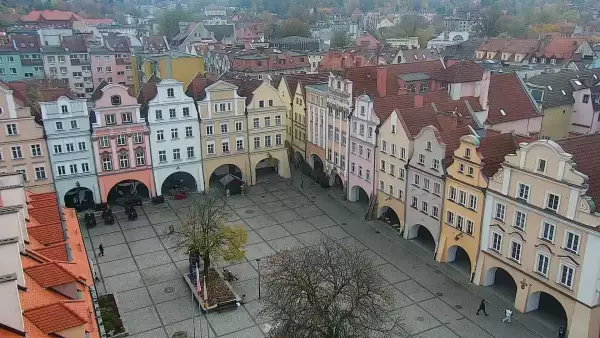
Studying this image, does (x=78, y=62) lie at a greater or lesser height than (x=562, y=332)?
greater

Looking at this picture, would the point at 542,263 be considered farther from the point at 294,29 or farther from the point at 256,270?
the point at 294,29

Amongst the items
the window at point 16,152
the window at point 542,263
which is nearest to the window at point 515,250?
the window at point 542,263

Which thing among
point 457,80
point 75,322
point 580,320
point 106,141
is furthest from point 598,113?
point 75,322

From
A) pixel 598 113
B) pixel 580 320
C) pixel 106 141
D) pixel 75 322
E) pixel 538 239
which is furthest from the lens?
pixel 598 113

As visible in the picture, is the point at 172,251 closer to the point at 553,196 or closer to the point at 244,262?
the point at 244,262

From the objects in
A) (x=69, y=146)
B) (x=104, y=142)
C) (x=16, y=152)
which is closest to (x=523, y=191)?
(x=104, y=142)

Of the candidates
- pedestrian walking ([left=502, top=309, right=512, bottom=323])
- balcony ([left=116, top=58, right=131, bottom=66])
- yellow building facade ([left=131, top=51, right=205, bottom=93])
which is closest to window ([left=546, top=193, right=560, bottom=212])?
pedestrian walking ([left=502, top=309, right=512, bottom=323])
